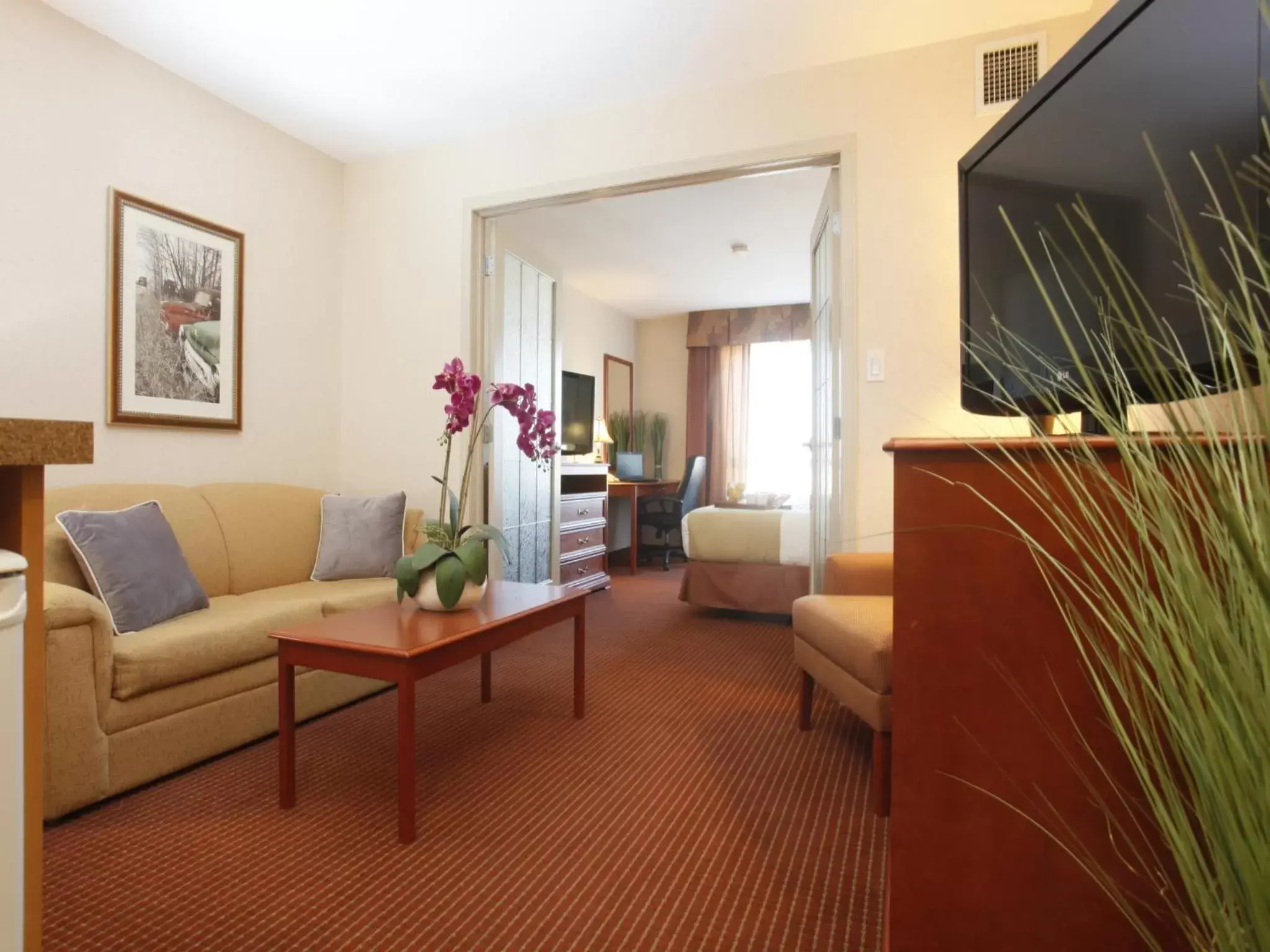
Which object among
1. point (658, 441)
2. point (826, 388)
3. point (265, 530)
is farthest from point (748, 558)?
point (658, 441)

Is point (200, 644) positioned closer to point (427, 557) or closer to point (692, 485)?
point (427, 557)

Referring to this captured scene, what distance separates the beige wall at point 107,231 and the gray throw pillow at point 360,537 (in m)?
0.57

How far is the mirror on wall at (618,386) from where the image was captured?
7297mm

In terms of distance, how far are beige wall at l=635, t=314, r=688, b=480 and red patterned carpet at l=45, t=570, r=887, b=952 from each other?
5.21 metres

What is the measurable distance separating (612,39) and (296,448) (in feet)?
8.33

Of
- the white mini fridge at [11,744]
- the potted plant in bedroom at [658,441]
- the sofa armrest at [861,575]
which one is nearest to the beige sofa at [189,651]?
the white mini fridge at [11,744]

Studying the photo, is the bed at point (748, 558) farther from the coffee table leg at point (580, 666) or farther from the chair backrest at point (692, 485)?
the chair backrest at point (692, 485)

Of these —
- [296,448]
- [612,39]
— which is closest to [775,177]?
[612,39]

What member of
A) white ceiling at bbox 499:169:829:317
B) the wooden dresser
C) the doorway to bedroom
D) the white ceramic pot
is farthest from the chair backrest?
the white ceramic pot

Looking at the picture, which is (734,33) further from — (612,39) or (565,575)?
(565,575)

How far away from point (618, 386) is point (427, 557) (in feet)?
18.0

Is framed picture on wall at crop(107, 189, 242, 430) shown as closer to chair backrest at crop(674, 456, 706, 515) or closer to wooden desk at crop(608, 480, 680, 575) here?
wooden desk at crop(608, 480, 680, 575)

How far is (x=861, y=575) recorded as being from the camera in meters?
2.49

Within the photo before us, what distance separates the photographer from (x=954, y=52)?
283 centimetres
